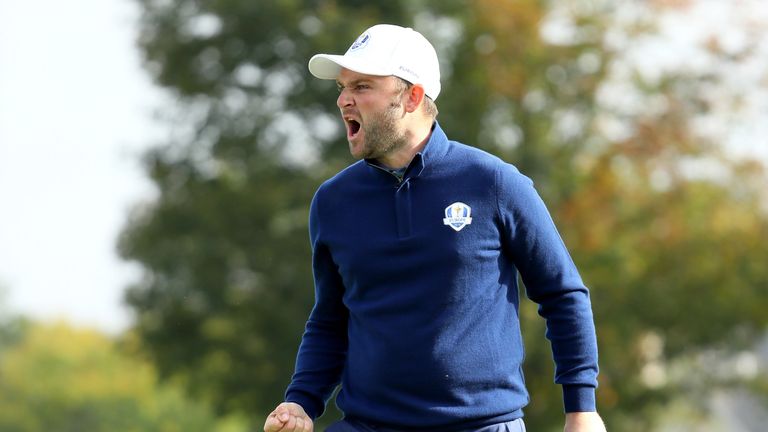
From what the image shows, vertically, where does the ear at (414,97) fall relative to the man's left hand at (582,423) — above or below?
above

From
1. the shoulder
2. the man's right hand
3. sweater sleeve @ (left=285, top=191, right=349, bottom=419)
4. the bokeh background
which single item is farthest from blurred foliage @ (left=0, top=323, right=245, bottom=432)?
the shoulder

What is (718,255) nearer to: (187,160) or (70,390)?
(187,160)

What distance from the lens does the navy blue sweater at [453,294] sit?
5195mm

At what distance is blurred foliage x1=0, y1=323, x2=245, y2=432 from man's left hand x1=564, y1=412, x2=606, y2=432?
64901 millimetres

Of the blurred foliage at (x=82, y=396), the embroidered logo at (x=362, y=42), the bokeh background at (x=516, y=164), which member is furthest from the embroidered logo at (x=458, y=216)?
the blurred foliage at (x=82, y=396)

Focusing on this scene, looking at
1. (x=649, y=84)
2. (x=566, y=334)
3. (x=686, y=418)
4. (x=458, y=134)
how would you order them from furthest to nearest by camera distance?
(x=686, y=418), (x=649, y=84), (x=458, y=134), (x=566, y=334)

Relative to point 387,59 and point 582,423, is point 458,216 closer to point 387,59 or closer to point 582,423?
point 387,59

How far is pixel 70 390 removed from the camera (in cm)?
7962

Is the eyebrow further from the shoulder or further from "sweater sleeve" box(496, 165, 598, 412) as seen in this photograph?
"sweater sleeve" box(496, 165, 598, 412)

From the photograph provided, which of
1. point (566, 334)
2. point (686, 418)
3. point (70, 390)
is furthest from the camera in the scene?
point (70, 390)

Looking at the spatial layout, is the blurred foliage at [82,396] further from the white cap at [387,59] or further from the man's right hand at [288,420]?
the white cap at [387,59]

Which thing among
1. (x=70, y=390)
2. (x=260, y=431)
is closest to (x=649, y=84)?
(x=260, y=431)

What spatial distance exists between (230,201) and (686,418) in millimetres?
12915

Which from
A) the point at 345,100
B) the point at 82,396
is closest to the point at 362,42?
the point at 345,100
